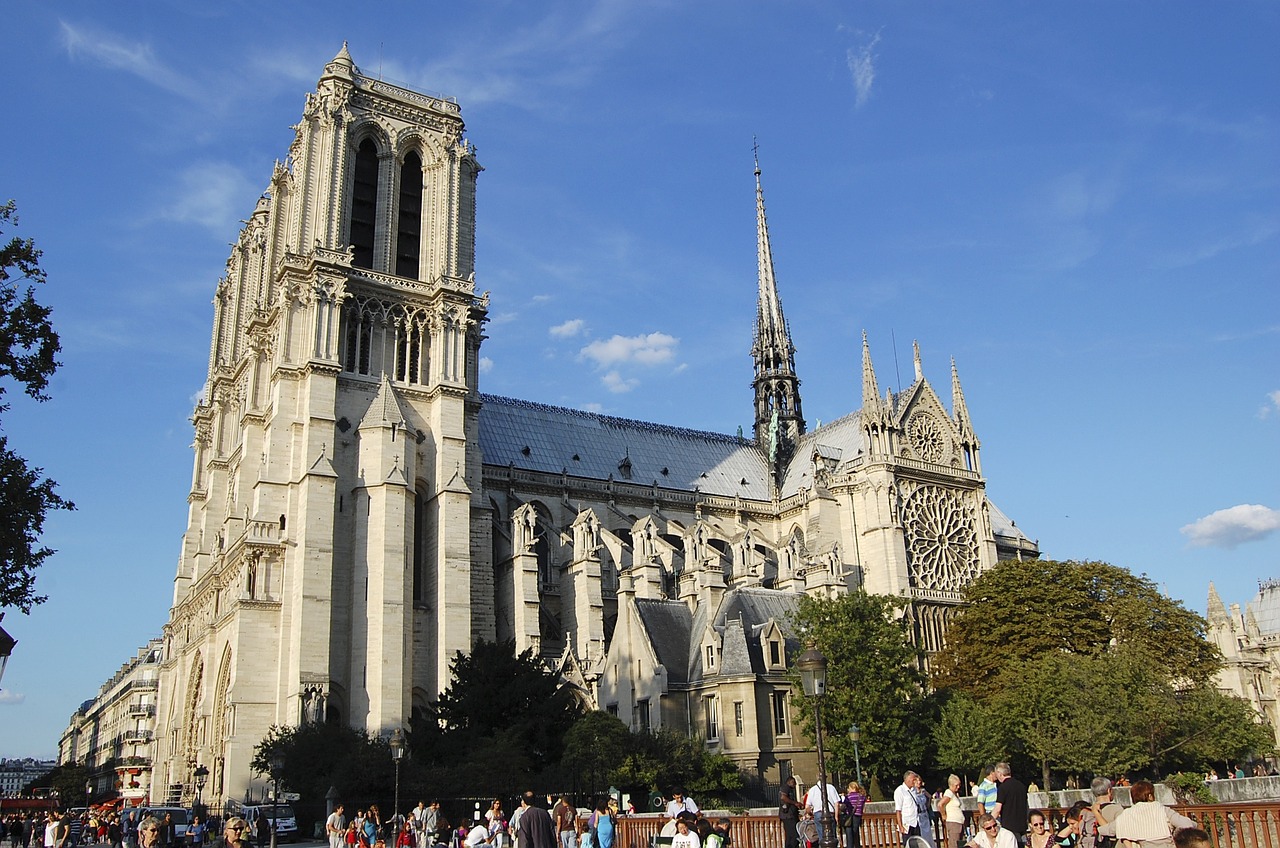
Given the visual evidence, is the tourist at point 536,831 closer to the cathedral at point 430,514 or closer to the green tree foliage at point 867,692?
the green tree foliage at point 867,692

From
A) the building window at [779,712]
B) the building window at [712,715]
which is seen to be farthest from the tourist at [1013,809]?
the building window at [712,715]

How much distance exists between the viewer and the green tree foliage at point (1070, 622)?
42.4 meters

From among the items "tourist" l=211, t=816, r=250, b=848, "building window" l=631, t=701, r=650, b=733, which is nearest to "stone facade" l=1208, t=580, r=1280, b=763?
"building window" l=631, t=701, r=650, b=733

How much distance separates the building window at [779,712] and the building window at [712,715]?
1.88m

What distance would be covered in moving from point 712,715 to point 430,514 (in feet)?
49.0

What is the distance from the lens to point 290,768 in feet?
111

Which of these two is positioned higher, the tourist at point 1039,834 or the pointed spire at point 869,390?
the pointed spire at point 869,390

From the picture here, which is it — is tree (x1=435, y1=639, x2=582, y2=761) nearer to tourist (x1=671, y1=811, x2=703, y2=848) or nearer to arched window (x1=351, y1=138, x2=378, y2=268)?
tourist (x1=671, y1=811, x2=703, y2=848)

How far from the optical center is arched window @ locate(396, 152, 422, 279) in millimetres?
49031

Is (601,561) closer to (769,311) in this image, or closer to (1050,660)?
(1050,660)

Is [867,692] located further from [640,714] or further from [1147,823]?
[1147,823]

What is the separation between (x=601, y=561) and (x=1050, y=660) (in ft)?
63.2

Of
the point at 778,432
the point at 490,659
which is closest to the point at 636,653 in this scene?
the point at 490,659

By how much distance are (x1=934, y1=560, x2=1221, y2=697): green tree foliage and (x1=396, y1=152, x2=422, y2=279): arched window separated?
29.1m
